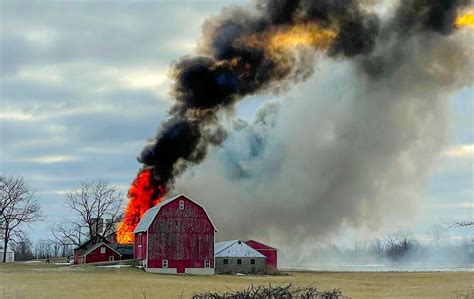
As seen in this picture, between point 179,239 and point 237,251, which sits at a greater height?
point 179,239

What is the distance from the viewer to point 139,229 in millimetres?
95875

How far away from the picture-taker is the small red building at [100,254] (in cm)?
10594

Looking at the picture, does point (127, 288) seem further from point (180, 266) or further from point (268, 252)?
point (268, 252)

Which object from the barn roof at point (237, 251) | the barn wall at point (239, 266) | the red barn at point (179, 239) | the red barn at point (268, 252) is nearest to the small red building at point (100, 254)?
the red barn at point (179, 239)

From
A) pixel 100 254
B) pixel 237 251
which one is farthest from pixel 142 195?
pixel 237 251

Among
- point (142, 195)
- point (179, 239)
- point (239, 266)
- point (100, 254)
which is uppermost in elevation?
point (142, 195)

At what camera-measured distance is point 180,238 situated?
90.9m

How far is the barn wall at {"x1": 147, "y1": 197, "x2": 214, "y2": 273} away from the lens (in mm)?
90125

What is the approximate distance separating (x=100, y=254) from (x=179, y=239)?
67.8ft

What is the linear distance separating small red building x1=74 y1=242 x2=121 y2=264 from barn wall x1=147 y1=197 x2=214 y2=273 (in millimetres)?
18771

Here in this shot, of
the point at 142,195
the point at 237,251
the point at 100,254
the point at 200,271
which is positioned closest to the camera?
the point at 200,271

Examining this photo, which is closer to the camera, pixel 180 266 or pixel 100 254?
pixel 180 266

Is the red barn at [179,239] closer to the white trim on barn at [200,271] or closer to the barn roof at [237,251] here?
the white trim on barn at [200,271]

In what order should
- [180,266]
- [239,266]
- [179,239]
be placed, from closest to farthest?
[180,266] → [179,239] → [239,266]
